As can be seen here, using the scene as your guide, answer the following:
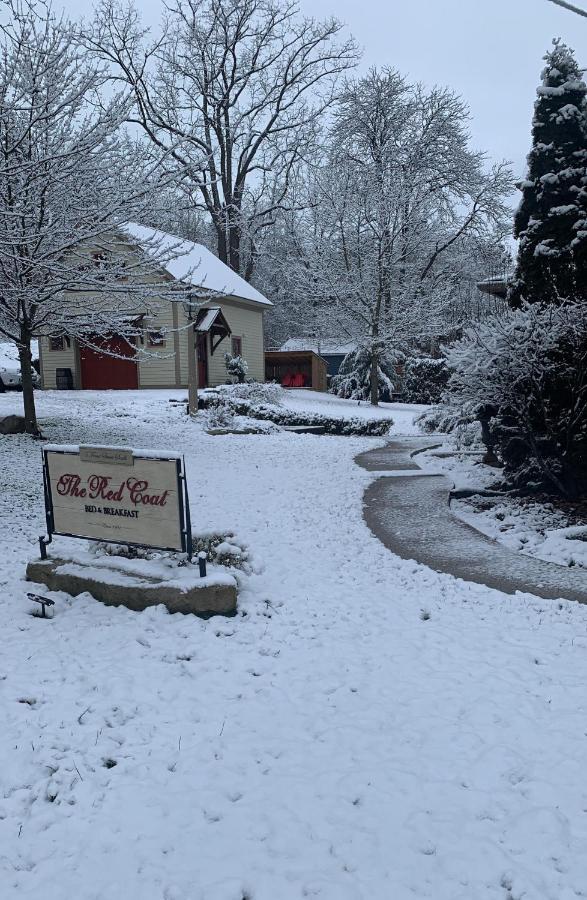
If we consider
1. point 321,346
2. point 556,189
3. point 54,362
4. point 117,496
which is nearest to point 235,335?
point 54,362

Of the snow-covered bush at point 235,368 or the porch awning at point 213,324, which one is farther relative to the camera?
the snow-covered bush at point 235,368

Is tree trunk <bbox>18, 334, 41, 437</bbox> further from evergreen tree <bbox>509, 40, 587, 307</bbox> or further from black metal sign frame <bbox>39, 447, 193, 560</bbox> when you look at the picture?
evergreen tree <bbox>509, 40, 587, 307</bbox>

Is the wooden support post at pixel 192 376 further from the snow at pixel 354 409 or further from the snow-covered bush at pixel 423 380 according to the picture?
the snow-covered bush at pixel 423 380

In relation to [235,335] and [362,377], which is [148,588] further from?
[362,377]

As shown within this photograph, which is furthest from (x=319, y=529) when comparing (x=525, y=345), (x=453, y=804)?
(x=453, y=804)

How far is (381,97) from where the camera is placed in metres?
34.3

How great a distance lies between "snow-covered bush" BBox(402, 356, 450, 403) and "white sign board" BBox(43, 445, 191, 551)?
27.5m

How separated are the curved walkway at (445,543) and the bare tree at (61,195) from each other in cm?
608

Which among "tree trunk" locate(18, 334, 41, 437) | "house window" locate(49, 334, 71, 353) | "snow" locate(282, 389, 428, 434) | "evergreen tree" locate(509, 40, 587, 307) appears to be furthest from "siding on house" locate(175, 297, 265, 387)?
"evergreen tree" locate(509, 40, 587, 307)

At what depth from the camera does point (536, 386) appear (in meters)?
9.33

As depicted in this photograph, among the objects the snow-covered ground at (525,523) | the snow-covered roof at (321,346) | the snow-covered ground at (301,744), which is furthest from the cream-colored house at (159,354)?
the snow-covered ground at (301,744)

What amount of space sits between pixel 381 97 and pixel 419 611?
34.8 metres

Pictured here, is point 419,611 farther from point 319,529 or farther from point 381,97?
point 381,97

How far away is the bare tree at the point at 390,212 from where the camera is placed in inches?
1187
